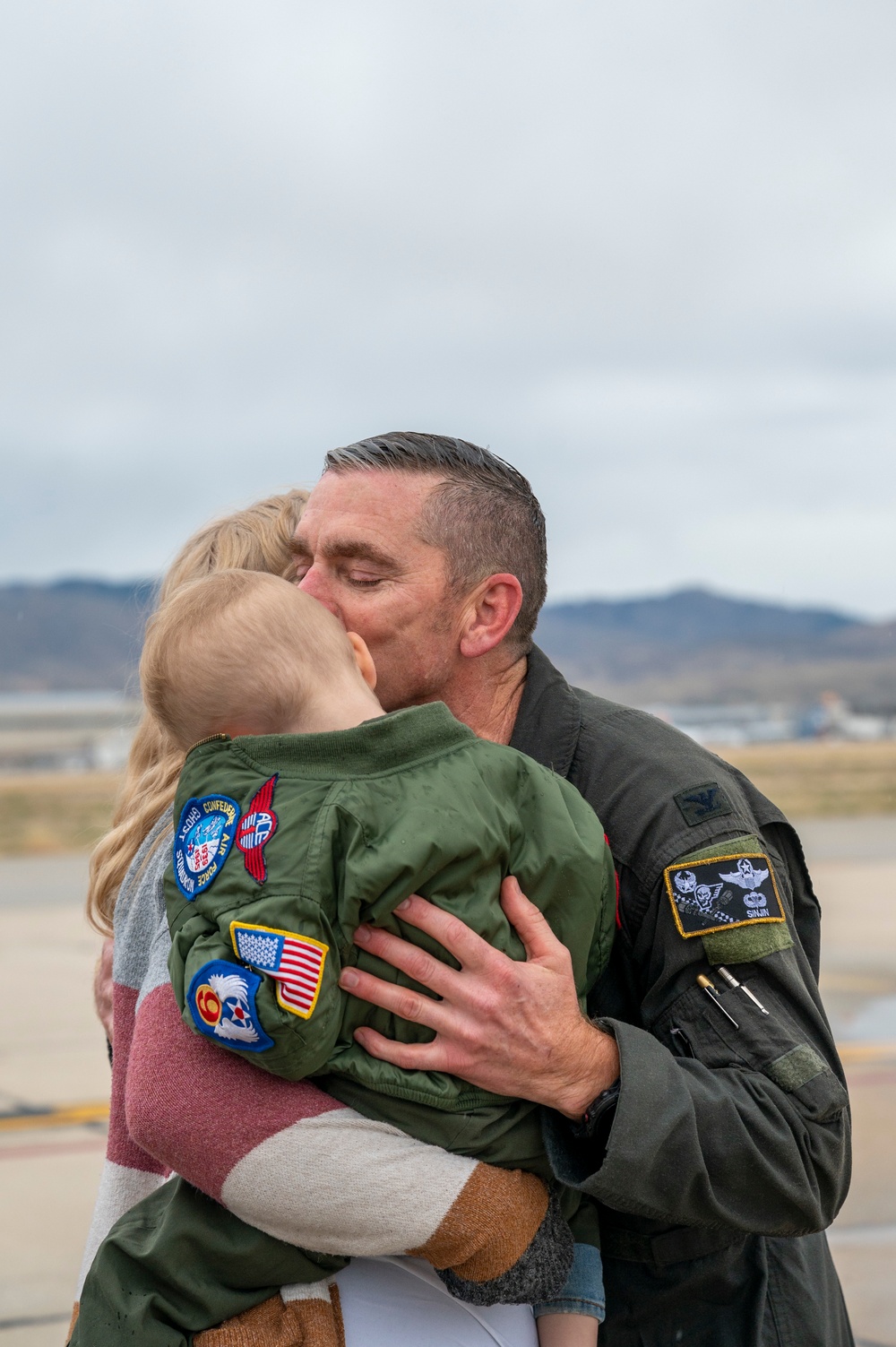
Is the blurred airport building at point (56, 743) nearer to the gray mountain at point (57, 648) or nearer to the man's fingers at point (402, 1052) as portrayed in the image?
the man's fingers at point (402, 1052)

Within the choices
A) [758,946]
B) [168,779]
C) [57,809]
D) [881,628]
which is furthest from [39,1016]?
[881,628]

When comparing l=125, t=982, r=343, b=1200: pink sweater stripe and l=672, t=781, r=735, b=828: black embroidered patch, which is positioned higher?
l=672, t=781, r=735, b=828: black embroidered patch

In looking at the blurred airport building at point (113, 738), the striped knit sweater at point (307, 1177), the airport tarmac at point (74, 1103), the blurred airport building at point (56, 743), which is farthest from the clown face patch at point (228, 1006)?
the blurred airport building at point (113, 738)

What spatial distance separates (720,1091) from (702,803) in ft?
1.55

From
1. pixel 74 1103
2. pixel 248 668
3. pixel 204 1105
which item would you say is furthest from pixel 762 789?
pixel 204 1105

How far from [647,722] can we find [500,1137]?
2.84ft

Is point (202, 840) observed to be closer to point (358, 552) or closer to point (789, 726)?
point (358, 552)

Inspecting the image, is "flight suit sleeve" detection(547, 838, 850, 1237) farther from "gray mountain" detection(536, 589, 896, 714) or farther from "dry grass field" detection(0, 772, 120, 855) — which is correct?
"gray mountain" detection(536, 589, 896, 714)

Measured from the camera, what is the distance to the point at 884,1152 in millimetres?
6480

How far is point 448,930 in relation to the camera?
5.91 feet

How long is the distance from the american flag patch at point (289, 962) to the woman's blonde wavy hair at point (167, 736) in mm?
712

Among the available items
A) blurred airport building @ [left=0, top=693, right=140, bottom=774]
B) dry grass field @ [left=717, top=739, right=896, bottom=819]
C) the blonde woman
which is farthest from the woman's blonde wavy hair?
blurred airport building @ [left=0, top=693, right=140, bottom=774]

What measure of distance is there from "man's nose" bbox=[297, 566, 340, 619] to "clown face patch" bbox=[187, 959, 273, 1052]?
0.89 metres

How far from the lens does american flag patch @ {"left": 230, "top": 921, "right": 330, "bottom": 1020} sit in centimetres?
164
